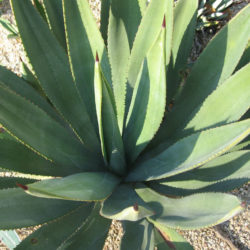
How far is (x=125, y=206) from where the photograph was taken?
3.12ft

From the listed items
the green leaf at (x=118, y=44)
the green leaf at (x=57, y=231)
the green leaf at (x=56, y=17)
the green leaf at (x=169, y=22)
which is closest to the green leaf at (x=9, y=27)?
the green leaf at (x=56, y=17)

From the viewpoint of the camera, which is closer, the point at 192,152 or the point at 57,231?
the point at 192,152

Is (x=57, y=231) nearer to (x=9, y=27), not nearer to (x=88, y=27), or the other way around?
(x=88, y=27)

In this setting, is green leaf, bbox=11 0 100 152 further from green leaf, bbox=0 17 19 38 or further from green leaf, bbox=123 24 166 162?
green leaf, bbox=0 17 19 38

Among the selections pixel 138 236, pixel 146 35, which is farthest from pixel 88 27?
pixel 138 236

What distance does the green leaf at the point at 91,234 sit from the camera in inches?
39.6

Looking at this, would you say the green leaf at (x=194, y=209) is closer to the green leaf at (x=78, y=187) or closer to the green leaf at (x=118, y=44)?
the green leaf at (x=78, y=187)

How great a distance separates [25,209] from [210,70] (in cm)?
80

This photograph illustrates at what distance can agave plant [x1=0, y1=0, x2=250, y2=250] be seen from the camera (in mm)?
923

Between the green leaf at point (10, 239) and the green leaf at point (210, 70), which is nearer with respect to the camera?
the green leaf at point (210, 70)

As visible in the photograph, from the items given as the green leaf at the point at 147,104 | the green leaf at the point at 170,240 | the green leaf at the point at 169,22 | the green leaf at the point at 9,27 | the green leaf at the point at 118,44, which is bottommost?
the green leaf at the point at 170,240

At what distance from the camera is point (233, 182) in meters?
1.05

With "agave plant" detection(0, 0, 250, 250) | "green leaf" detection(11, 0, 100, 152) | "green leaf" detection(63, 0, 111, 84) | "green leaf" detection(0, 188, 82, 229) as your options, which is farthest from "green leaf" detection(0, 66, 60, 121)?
"green leaf" detection(0, 188, 82, 229)

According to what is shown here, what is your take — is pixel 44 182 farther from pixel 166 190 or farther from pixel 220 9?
pixel 220 9
